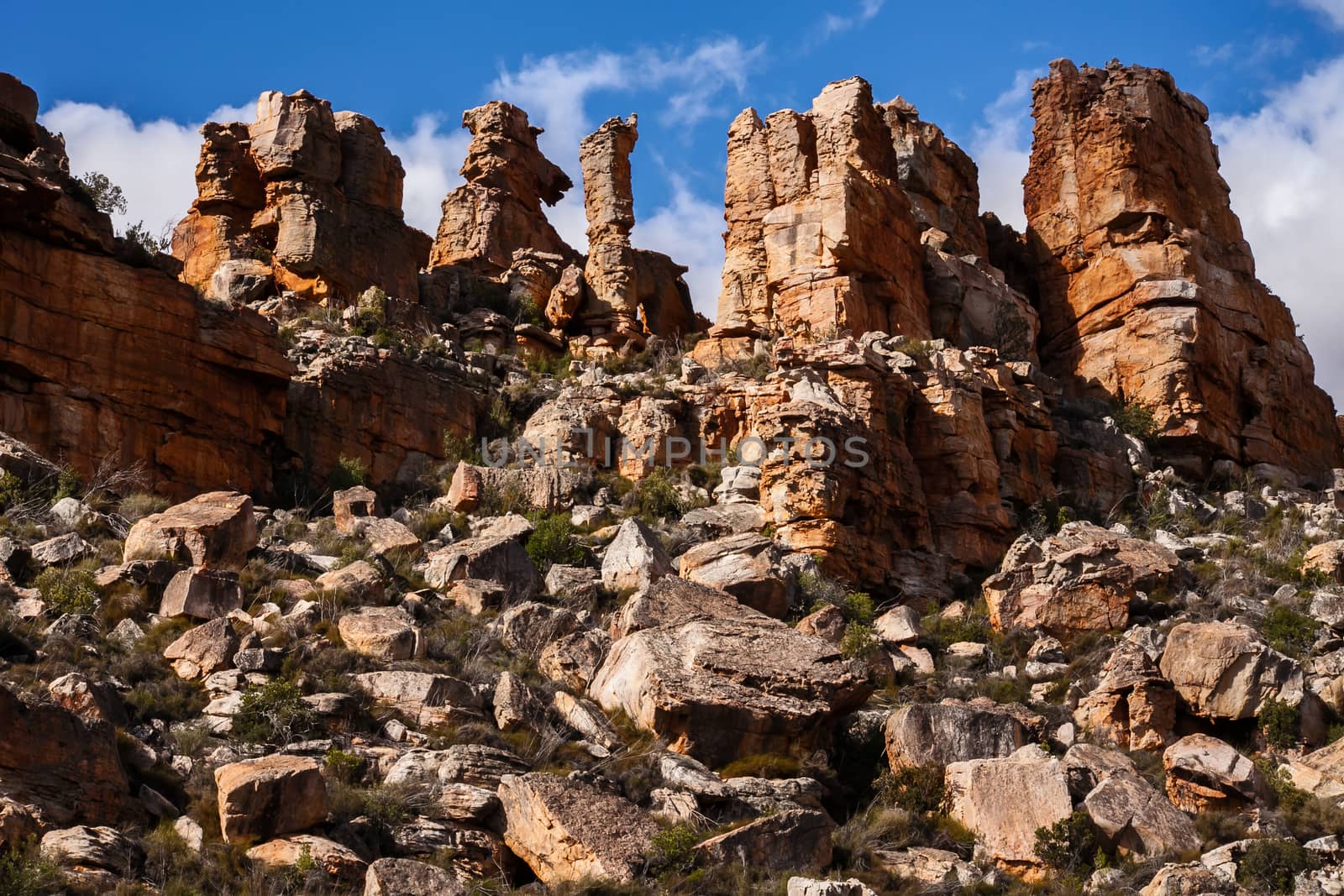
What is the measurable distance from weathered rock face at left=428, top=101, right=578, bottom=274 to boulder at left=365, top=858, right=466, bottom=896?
2684 centimetres

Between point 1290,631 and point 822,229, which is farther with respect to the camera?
point 822,229

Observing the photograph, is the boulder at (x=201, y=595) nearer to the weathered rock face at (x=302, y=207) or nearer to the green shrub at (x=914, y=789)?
the green shrub at (x=914, y=789)

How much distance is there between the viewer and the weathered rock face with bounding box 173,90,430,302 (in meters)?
36.4

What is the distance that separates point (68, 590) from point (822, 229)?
19.3m

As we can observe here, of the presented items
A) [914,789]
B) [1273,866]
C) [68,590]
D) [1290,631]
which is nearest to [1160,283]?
[1290,631]

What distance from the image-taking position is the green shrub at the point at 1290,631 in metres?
25.3

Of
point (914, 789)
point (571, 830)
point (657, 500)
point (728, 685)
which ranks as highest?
point (657, 500)

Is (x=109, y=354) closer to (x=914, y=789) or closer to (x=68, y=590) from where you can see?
(x=68, y=590)

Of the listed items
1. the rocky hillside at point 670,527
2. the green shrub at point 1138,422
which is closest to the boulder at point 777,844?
the rocky hillside at point 670,527

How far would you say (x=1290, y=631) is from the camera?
25.7 m

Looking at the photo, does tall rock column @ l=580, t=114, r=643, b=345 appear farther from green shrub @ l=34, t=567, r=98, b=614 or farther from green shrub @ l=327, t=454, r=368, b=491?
green shrub @ l=34, t=567, r=98, b=614

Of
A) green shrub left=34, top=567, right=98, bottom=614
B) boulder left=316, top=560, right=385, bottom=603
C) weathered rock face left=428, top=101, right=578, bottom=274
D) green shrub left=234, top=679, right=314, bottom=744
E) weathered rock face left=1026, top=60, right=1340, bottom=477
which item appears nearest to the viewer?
green shrub left=234, top=679, right=314, bottom=744

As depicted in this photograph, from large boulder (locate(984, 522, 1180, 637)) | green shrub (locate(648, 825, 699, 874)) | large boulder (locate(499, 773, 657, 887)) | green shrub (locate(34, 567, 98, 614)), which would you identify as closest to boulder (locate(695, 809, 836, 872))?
green shrub (locate(648, 825, 699, 874))

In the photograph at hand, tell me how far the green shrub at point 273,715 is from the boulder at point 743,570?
24.8ft
